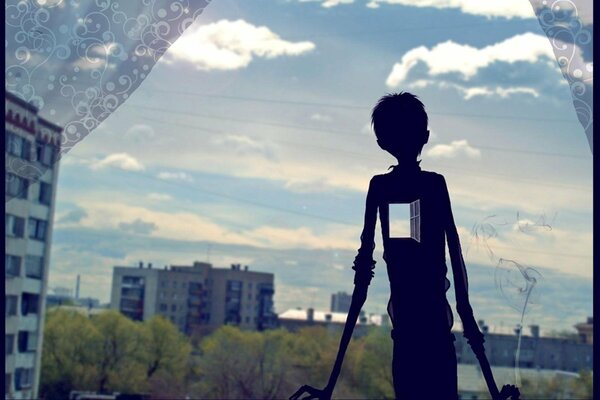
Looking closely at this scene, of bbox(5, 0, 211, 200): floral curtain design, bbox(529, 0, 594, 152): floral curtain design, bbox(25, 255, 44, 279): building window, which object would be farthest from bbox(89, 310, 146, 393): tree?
bbox(529, 0, 594, 152): floral curtain design

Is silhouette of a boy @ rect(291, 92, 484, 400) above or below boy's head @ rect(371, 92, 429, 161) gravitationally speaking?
below

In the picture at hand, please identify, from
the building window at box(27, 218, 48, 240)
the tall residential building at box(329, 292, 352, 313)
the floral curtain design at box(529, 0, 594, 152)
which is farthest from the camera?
the building window at box(27, 218, 48, 240)

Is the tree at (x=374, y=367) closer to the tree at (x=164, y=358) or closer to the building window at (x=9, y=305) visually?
the tree at (x=164, y=358)

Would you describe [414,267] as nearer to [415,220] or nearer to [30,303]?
[415,220]

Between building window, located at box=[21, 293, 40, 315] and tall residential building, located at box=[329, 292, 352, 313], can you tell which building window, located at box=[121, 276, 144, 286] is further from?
tall residential building, located at box=[329, 292, 352, 313]

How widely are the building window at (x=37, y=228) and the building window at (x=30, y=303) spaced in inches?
41.1

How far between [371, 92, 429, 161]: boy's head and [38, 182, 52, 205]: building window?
1255cm

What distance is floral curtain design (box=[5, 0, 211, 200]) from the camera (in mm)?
2291

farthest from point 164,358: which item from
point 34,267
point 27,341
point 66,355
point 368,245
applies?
point 368,245

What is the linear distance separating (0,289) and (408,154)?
1.06m

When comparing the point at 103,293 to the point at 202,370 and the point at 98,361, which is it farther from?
the point at 202,370

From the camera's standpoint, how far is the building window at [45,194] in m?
13.7

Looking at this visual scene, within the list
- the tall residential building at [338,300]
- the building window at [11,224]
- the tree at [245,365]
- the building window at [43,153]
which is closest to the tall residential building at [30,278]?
the building window at [11,224]

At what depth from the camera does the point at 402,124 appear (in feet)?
5.95
